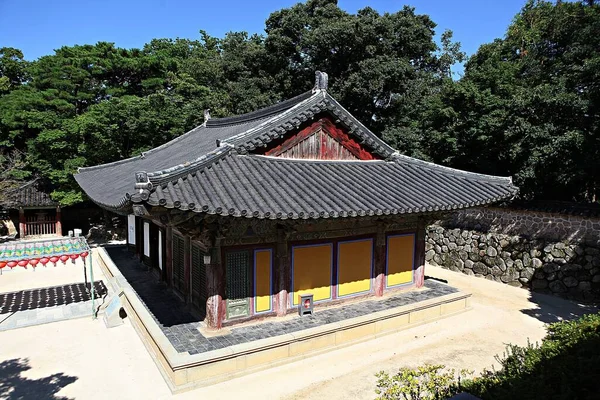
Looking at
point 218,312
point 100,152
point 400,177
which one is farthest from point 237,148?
point 100,152

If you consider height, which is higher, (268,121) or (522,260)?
(268,121)

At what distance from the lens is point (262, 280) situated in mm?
10320

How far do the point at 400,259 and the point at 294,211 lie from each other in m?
5.67

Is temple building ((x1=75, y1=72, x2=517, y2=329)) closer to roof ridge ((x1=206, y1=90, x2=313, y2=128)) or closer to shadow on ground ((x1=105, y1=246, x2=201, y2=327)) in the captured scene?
roof ridge ((x1=206, y1=90, x2=313, y2=128))

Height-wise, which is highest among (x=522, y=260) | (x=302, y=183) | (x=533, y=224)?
(x=302, y=183)

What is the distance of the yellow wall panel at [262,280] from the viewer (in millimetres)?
10219

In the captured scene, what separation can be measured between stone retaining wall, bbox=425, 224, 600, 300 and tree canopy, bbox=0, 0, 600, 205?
281cm

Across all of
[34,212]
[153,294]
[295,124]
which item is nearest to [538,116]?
[295,124]

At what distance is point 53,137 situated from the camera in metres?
23.7

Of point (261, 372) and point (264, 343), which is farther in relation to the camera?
point (264, 343)

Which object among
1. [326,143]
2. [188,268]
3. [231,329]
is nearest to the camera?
[231,329]

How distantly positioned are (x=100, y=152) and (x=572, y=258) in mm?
26011

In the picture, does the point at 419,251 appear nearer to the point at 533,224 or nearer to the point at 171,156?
the point at 533,224

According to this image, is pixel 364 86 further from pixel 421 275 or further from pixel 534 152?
pixel 421 275
